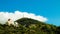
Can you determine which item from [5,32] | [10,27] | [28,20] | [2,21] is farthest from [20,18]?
[5,32]

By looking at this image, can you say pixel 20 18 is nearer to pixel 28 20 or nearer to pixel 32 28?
pixel 28 20

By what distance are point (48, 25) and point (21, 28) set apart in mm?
4568

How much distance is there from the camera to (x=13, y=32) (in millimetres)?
36281

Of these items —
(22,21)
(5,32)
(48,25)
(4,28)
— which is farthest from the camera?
(22,21)

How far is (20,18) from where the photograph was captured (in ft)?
152

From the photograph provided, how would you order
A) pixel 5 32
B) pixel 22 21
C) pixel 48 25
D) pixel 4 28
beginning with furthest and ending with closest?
pixel 22 21 < pixel 48 25 < pixel 4 28 < pixel 5 32

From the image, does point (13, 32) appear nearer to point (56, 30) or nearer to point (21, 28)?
point (21, 28)

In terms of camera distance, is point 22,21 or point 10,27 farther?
point 22,21

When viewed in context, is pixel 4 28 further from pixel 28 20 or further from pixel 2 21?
pixel 28 20

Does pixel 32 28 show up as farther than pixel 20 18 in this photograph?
No

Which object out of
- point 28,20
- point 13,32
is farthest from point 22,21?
point 13,32

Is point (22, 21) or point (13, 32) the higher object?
point (22, 21)

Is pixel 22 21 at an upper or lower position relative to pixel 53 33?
upper

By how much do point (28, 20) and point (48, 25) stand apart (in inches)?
208
